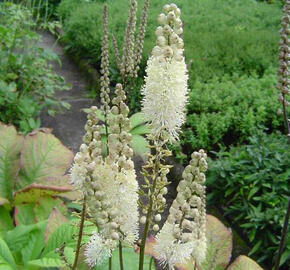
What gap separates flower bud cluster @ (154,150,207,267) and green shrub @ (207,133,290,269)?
2006mm

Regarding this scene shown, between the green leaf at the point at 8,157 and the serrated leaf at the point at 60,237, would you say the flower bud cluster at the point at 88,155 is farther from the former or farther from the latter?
the green leaf at the point at 8,157

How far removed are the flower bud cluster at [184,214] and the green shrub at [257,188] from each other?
2.01 metres

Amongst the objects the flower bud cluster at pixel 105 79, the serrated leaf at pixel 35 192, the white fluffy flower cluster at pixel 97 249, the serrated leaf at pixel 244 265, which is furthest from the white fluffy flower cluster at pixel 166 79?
the serrated leaf at pixel 35 192

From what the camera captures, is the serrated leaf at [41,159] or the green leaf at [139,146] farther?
the green leaf at [139,146]

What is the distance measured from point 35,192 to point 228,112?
269 cm

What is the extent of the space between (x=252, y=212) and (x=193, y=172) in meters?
2.37

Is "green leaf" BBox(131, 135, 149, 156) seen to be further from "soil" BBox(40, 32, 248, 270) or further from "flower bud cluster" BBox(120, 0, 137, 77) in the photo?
"flower bud cluster" BBox(120, 0, 137, 77)

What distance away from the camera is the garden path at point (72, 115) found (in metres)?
5.80

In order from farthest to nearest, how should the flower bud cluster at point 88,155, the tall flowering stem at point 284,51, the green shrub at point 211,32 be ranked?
the green shrub at point 211,32 < the tall flowering stem at point 284,51 < the flower bud cluster at point 88,155

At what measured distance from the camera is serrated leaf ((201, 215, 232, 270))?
2.84 metres

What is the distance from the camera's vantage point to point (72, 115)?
6508mm

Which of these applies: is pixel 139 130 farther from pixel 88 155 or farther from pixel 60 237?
pixel 88 155

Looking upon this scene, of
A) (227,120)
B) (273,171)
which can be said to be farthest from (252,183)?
(227,120)

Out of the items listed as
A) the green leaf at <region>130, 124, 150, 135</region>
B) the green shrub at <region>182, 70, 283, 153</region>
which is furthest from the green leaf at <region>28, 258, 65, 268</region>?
the green shrub at <region>182, 70, 283, 153</region>
